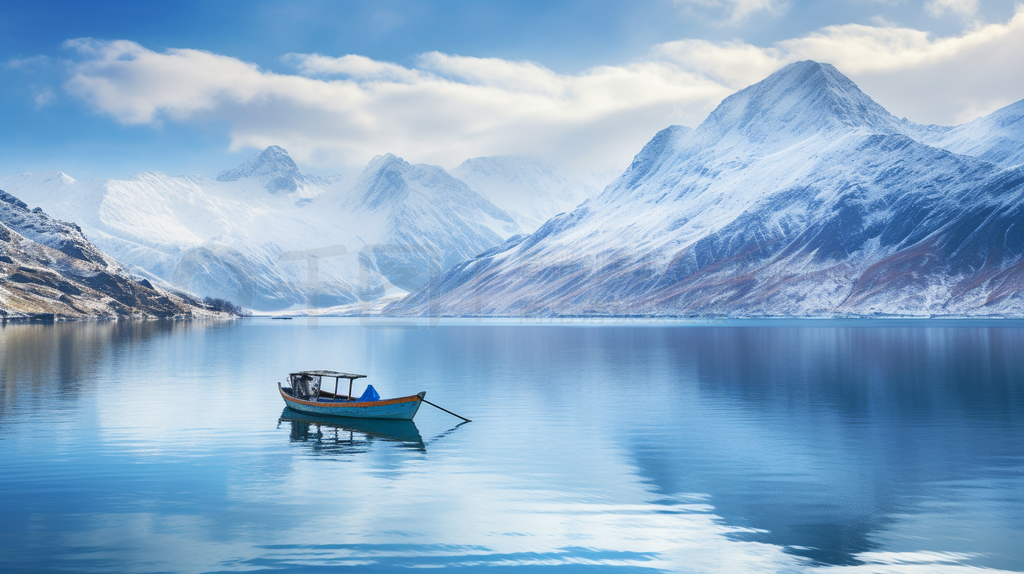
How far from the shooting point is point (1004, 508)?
35438 mm

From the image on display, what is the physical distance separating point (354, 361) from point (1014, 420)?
92.2m

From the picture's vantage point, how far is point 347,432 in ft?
196

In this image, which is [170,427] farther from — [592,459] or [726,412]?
[726,412]

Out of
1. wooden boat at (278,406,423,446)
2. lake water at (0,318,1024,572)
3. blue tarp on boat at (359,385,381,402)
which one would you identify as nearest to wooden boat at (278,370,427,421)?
blue tarp on boat at (359,385,381,402)

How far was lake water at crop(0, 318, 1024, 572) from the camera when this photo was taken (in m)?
30.1

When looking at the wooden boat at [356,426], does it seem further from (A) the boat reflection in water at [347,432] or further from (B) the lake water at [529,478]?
(B) the lake water at [529,478]

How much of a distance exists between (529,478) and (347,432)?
2219cm

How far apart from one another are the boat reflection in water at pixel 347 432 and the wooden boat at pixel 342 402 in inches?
24.1

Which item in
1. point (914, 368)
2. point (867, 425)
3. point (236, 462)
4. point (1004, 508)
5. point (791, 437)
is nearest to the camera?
point (1004, 508)

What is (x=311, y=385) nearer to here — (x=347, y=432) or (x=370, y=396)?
(x=370, y=396)

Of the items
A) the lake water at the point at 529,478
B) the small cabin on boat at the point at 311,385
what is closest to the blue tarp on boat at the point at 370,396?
the lake water at the point at 529,478

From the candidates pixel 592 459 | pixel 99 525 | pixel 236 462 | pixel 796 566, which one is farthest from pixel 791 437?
pixel 99 525

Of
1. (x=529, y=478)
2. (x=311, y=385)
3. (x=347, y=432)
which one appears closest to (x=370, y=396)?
(x=347, y=432)

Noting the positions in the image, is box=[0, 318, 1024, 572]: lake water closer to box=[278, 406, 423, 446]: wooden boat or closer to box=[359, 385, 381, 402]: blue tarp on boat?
box=[278, 406, 423, 446]: wooden boat
